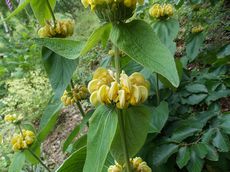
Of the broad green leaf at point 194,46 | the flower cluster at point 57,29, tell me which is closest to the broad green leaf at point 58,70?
the flower cluster at point 57,29

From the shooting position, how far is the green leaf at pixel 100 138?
0.52m

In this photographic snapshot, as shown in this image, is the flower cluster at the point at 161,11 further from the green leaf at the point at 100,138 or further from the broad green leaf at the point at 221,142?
the green leaf at the point at 100,138

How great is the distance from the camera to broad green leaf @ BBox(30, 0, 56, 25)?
0.83 meters

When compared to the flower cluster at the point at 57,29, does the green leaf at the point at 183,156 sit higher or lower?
lower

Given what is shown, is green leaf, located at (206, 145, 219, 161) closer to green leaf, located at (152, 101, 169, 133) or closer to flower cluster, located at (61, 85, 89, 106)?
green leaf, located at (152, 101, 169, 133)

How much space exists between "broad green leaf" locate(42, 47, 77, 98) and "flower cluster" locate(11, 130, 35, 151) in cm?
41

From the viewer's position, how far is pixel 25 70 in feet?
14.0

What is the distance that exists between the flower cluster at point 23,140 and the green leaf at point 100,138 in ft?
2.13

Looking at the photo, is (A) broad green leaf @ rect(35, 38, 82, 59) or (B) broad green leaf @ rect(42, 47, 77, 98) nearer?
(A) broad green leaf @ rect(35, 38, 82, 59)

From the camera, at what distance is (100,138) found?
1.79 ft

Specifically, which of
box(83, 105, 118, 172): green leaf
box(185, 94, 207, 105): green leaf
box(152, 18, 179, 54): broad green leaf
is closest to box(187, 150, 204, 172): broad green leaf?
box(185, 94, 207, 105): green leaf

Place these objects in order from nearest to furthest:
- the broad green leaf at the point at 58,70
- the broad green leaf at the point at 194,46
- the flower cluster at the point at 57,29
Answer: the broad green leaf at the point at 58,70 < the flower cluster at the point at 57,29 < the broad green leaf at the point at 194,46

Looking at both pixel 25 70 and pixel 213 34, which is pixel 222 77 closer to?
pixel 213 34

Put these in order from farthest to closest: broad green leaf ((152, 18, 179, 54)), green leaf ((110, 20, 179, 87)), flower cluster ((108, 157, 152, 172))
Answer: broad green leaf ((152, 18, 179, 54)), flower cluster ((108, 157, 152, 172)), green leaf ((110, 20, 179, 87))
